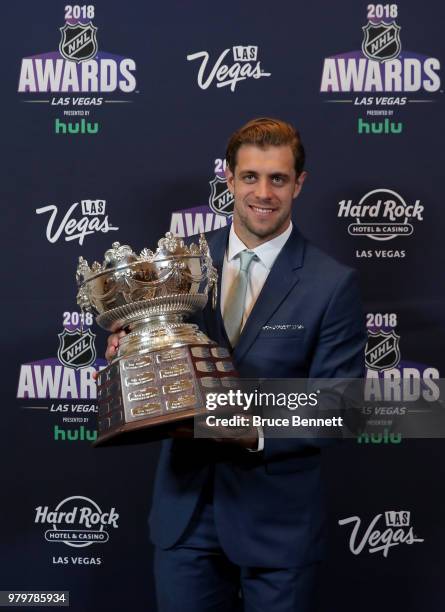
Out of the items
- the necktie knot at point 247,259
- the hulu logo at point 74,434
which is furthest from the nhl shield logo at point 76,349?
the necktie knot at point 247,259

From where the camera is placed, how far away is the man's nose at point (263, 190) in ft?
6.63

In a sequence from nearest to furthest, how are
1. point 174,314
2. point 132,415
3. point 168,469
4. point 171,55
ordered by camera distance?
1. point 132,415
2. point 174,314
3. point 168,469
4. point 171,55

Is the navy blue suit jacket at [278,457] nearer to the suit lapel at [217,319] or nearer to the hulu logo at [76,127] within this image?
the suit lapel at [217,319]

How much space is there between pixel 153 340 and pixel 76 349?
42.3 inches

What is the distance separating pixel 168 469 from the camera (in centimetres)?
204

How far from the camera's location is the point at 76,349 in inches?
112

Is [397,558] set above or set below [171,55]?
below

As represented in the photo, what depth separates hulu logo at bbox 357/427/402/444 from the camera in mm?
2820

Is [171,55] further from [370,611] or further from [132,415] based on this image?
[370,611]

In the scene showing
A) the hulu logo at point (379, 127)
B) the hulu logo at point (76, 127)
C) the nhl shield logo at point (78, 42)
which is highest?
the nhl shield logo at point (78, 42)

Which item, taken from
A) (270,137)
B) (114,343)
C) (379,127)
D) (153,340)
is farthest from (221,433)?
(379,127)

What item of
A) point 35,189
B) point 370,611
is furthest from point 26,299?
point 370,611

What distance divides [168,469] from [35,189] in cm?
124

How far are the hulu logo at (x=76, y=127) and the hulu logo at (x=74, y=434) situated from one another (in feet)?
3.41
